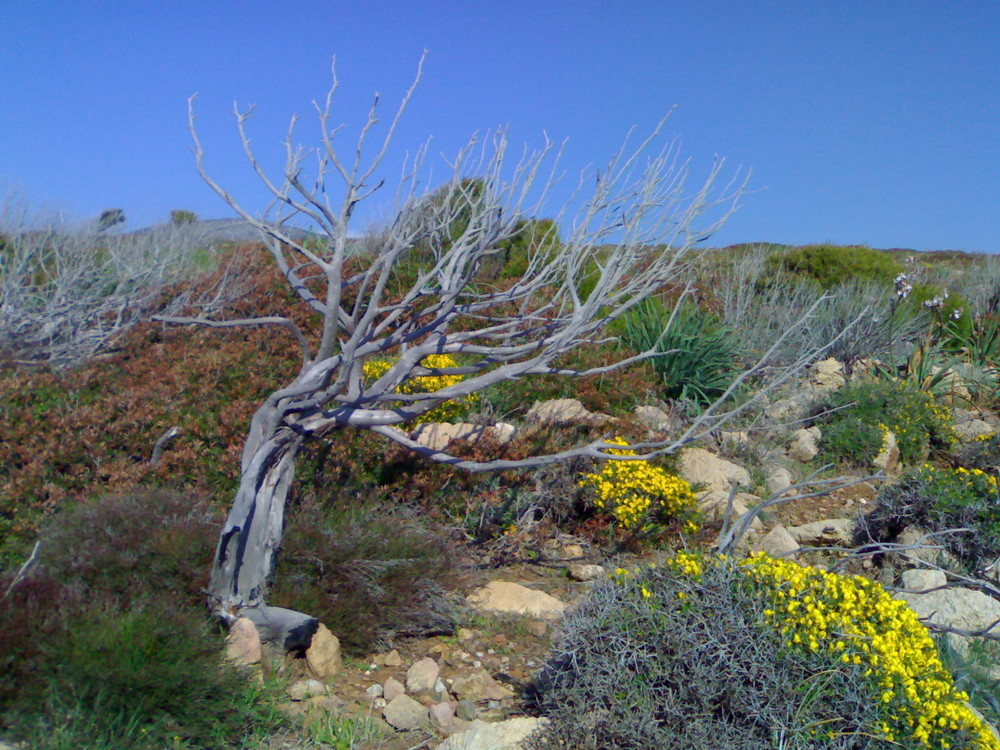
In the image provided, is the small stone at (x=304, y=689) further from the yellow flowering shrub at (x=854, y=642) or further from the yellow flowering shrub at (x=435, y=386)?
the yellow flowering shrub at (x=435, y=386)

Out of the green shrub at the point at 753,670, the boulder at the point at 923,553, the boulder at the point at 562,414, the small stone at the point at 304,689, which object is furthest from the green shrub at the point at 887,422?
the small stone at the point at 304,689

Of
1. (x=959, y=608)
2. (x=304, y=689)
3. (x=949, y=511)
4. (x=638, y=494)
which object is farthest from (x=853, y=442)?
(x=304, y=689)

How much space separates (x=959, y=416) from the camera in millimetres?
8797

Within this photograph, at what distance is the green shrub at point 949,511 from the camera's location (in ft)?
16.7

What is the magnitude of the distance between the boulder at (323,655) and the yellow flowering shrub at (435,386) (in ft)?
7.32

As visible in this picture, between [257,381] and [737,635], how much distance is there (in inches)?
169

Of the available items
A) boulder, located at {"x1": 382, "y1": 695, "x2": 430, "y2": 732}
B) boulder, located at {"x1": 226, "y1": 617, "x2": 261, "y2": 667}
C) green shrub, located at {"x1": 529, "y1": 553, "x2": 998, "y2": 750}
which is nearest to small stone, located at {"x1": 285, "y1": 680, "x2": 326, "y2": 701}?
boulder, located at {"x1": 226, "y1": 617, "x2": 261, "y2": 667}

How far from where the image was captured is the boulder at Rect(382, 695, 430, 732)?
341 centimetres

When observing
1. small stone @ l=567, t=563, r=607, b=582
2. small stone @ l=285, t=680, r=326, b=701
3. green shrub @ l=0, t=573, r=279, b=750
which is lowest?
small stone @ l=285, t=680, r=326, b=701

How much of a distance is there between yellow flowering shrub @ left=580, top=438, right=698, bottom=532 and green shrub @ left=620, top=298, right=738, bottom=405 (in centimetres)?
245

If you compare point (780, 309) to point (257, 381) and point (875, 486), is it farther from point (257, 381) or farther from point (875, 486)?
point (257, 381)

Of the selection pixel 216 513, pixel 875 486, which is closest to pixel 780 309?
pixel 875 486

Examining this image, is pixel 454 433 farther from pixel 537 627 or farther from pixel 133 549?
pixel 133 549

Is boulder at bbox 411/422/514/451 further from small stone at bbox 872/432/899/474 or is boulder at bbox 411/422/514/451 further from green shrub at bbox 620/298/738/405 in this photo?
small stone at bbox 872/432/899/474
